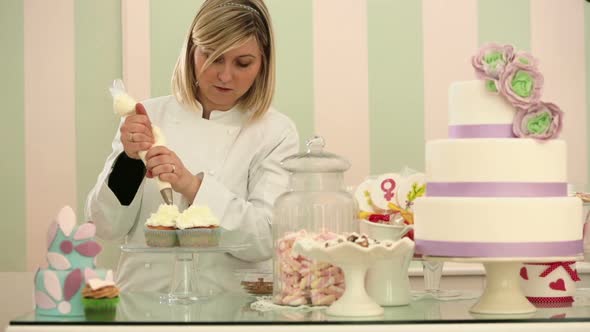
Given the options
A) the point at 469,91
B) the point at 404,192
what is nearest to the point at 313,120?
the point at 404,192

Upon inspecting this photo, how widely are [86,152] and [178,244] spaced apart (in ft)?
4.16

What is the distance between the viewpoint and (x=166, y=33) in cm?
323

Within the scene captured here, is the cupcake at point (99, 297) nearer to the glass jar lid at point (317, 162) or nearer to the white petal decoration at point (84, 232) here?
the white petal decoration at point (84, 232)

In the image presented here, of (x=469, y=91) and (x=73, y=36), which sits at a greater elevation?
(x=73, y=36)

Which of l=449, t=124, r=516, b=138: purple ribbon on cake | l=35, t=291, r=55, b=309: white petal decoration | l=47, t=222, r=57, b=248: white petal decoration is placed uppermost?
l=449, t=124, r=516, b=138: purple ribbon on cake

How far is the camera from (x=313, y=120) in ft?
10.8

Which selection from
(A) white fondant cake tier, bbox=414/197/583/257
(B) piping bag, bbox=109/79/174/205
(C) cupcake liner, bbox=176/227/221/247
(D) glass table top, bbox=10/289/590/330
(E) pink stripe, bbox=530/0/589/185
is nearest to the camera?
(D) glass table top, bbox=10/289/590/330

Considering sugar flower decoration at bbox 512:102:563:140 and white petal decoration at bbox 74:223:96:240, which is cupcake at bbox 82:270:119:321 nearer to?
white petal decoration at bbox 74:223:96:240

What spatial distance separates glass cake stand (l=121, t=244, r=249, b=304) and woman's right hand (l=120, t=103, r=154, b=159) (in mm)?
274

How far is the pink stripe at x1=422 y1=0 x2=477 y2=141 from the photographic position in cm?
330

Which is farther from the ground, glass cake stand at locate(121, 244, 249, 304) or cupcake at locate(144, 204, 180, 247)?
cupcake at locate(144, 204, 180, 247)

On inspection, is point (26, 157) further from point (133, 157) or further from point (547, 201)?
point (547, 201)

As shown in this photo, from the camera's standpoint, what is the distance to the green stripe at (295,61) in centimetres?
326

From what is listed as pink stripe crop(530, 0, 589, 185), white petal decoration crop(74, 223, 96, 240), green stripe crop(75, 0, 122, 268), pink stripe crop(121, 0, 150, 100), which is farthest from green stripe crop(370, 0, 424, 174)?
white petal decoration crop(74, 223, 96, 240)
